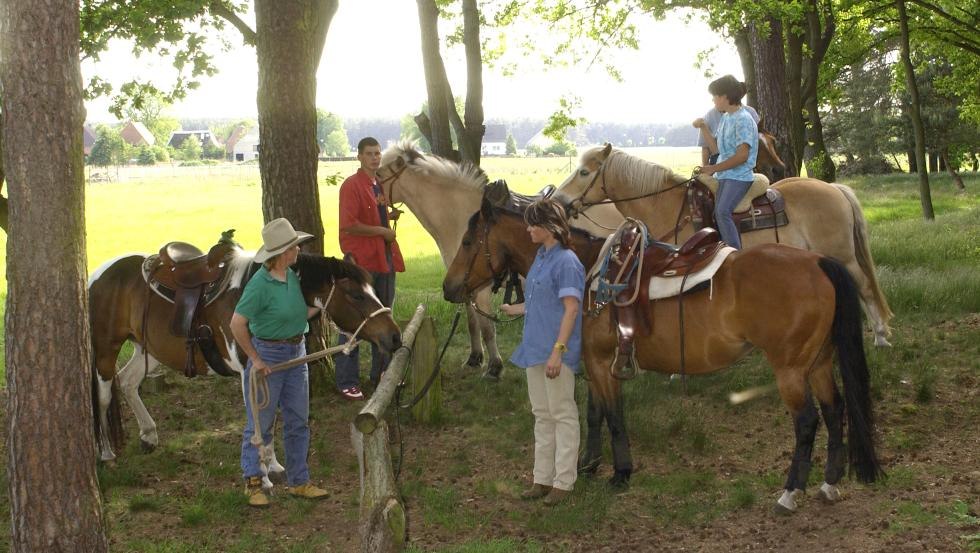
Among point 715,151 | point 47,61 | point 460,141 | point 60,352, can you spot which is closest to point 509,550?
point 60,352

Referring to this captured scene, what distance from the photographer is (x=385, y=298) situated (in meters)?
9.06

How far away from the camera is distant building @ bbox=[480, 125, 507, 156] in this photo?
145 m

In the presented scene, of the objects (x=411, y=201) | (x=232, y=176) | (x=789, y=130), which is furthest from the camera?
(x=232, y=176)

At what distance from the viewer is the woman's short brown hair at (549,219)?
584cm

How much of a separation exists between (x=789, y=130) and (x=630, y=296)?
834 centimetres

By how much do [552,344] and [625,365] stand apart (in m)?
0.57

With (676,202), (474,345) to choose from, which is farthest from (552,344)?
(474,345)

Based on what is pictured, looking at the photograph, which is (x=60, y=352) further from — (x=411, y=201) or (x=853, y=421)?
(x=411, y=201)

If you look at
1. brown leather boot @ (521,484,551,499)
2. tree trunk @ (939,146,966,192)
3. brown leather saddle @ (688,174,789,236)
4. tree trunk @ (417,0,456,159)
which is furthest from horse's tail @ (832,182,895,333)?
tree trunk @ (939,146,966,192)

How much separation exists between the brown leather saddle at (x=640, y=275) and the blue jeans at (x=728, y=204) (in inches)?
91.5

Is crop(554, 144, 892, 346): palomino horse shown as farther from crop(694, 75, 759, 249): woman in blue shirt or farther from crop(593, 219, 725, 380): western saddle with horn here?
crop(593, 219, 725, 380): western saddle with horn

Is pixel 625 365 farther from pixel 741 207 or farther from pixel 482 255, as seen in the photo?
pixel 741 207

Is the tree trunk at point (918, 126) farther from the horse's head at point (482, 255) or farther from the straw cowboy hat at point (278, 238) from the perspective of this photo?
the straw cowboy hat at point (278, 238)

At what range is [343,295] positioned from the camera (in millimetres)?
6625
